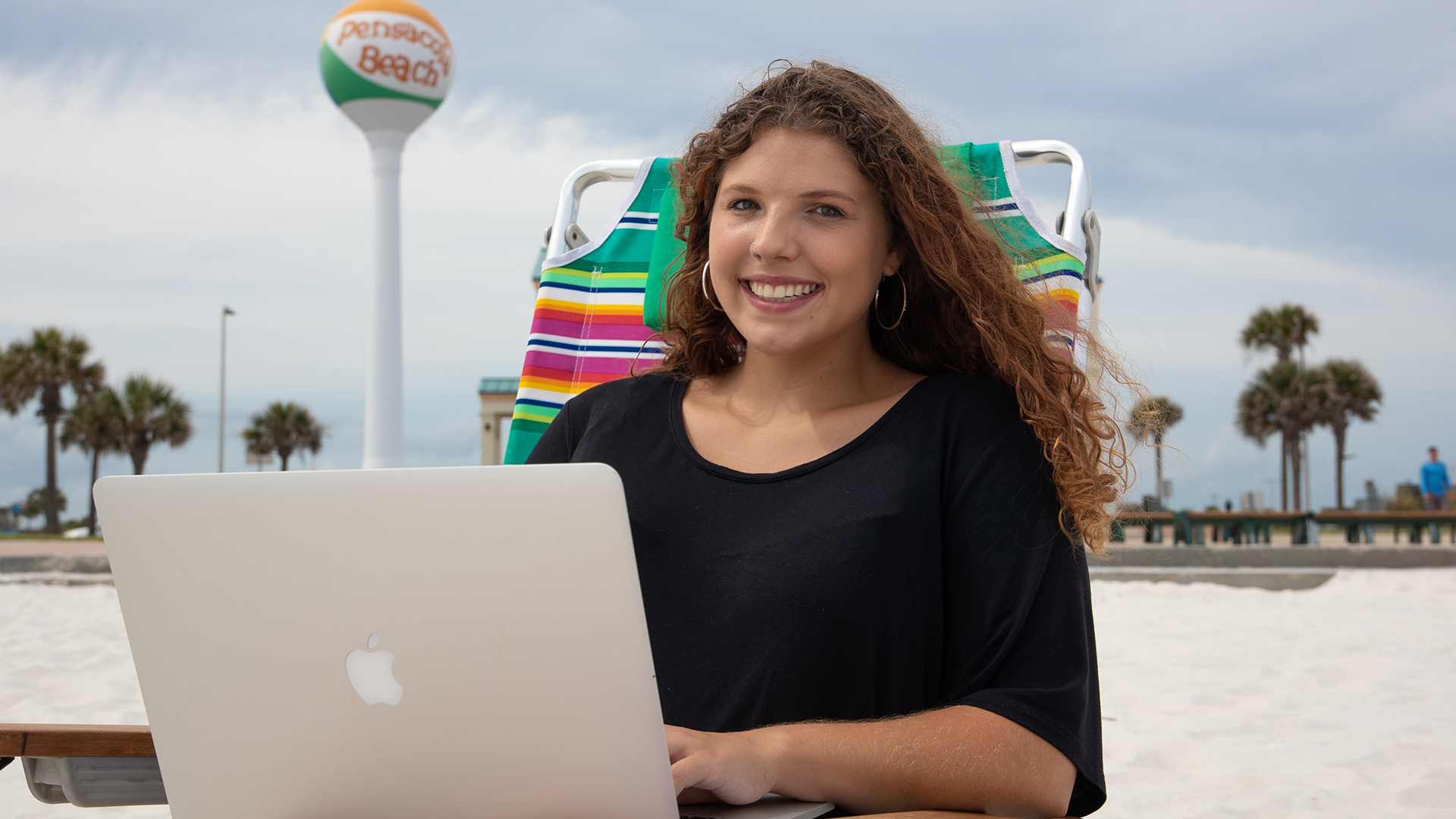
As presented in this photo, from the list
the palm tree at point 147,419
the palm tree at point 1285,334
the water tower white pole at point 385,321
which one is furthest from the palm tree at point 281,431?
the palm tree at point 1285,334

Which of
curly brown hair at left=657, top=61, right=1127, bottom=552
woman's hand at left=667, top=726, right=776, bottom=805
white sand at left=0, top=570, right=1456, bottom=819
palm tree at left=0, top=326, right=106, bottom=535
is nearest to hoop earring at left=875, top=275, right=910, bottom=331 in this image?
curly brown hair at left=657, top=61, right=1127, bottom=552

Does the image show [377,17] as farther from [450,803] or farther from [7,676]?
[450,803]

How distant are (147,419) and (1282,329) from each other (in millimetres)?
36463

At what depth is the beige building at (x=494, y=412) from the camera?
785 inches

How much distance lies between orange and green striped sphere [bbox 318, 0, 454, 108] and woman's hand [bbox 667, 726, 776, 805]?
65.3 ft

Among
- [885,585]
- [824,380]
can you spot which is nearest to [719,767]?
[885,585]

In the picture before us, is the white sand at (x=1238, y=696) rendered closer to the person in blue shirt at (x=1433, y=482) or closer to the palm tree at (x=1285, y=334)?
the person in blue shirt at (x=1433, y=482)

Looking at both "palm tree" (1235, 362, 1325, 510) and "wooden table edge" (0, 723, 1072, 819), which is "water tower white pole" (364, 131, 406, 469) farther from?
"palm tree" (1235, 362, 1325, 510)

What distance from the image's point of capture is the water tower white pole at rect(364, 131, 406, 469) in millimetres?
20969

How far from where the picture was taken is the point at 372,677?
0.92 meters

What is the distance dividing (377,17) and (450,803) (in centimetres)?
2007

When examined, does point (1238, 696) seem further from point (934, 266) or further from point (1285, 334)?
point (1285, 334)

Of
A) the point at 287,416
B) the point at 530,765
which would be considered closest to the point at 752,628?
the point at 530,765

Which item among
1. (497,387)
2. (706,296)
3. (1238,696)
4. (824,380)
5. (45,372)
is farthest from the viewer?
(45,372)
